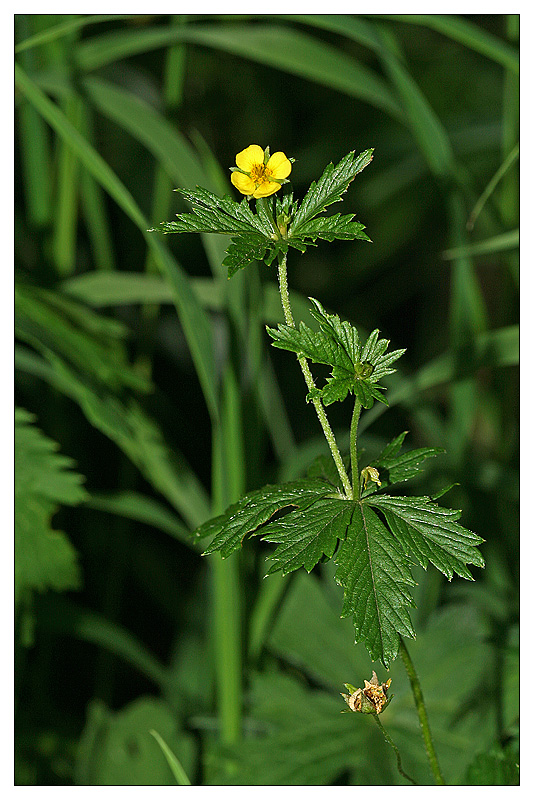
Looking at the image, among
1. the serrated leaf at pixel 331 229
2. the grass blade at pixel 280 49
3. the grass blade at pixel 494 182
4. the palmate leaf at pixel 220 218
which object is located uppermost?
the grass blade at pixel 280 49

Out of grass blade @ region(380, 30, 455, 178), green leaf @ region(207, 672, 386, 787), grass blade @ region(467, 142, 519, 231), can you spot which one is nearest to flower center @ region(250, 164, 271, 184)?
grass blade @ region(467, 142, 519, 231)

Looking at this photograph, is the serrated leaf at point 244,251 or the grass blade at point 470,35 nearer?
the serrated leaf at point 244,251

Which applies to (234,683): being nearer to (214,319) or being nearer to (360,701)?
(360,701)

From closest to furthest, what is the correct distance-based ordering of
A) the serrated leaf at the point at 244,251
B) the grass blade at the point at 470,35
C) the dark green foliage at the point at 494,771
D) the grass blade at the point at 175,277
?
the serrated leaf at the point at 244,251, the dark green foliage at the point at 494,771, the grass blade at the point at 175,277, the grass blade at the point at 470,35

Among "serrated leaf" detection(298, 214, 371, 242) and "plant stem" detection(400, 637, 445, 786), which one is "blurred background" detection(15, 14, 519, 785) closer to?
"plant stem" detection(400, 637, 445, 786)

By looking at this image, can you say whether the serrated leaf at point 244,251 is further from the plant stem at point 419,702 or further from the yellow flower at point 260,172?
the plant stem at point 419,702

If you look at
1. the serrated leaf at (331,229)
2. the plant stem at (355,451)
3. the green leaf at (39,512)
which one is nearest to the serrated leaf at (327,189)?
the serrated leaf at (331,229)

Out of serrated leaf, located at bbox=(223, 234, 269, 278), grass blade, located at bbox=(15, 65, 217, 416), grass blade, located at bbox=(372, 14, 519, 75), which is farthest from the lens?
grass blade, located at bbox=(372, 14, 519, 75)
